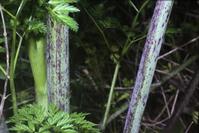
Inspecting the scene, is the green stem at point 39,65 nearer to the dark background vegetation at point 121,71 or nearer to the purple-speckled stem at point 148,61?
the purple-speckled stem at point 148,61

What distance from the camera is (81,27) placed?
55.5 inches

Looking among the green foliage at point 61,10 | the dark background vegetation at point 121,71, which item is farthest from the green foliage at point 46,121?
the dark background vegetation at point 121,71

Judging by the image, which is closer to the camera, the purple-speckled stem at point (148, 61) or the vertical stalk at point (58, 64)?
the purple-speckled stem at point (148, 61)

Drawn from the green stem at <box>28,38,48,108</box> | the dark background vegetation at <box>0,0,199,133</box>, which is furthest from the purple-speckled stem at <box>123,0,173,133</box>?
the dark background vegetation at <box>0,0,199,133</box>

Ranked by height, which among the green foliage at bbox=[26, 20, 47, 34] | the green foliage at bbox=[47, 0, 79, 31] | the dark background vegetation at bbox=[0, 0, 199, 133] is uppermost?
the green foliage at bbox=[47, 0, 79, 31]

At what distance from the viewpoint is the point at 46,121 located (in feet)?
2.66

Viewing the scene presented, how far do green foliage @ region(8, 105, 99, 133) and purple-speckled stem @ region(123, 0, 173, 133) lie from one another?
9 centimetres

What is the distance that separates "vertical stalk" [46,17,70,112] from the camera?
828 mm

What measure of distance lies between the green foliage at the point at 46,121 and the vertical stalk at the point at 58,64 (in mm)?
64

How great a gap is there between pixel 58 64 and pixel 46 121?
0.40 ft

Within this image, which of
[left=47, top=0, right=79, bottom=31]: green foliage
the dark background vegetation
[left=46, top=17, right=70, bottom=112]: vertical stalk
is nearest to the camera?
[left=47, top=0, right=79, bottom=31]: green foliage

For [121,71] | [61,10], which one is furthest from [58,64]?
[121,71]

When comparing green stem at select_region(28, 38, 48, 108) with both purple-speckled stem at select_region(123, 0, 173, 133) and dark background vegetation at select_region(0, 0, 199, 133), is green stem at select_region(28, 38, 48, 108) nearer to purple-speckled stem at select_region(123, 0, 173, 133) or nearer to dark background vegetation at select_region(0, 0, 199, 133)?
purple-speckled stem at select_region(123, 0, 173, 133)

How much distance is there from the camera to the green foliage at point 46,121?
79 centimetres
